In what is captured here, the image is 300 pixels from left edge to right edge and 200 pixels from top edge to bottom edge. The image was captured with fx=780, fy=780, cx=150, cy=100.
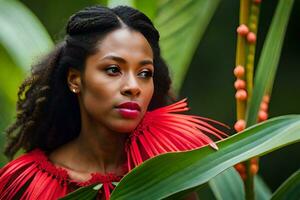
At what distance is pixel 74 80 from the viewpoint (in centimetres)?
101

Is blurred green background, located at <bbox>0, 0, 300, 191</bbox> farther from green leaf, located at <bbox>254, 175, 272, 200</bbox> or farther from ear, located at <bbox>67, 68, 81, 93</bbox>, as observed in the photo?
ear, located at <bbox>67, 68, 81, 93</bbox>

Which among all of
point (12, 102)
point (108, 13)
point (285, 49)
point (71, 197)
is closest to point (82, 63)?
point (108, 13)

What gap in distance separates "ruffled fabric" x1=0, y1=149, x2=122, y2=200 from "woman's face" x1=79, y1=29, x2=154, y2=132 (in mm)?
80

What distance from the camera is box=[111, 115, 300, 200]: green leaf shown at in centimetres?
85

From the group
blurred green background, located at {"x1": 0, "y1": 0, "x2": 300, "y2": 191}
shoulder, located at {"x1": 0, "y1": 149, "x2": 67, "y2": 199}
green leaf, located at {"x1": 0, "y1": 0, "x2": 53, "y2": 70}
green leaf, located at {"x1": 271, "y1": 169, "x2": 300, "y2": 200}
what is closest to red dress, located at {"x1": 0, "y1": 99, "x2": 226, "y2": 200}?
shoulder, located at {"x1": 0, "y1": 149, "x2": 67, "y2": 199}

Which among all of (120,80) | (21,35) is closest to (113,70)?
(120,80)

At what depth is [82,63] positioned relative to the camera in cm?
99

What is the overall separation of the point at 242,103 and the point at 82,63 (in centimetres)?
22

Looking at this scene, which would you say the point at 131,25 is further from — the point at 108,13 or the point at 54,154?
the point at 54,154

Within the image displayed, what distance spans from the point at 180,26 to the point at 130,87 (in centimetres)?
42

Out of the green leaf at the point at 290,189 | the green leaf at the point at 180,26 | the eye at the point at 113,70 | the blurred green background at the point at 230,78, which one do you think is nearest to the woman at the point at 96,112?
the eye at the point at 113,70

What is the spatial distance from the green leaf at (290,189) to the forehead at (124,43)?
0.25 meters

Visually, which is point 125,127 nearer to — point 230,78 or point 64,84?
point 64,84

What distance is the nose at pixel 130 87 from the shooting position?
0.94m
